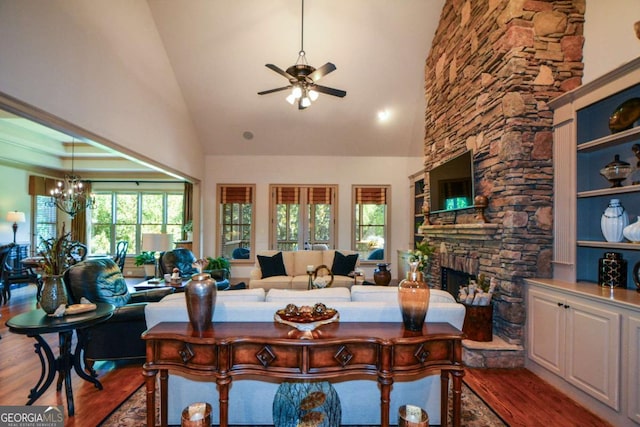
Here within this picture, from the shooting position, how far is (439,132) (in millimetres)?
5016

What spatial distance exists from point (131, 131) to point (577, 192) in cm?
534

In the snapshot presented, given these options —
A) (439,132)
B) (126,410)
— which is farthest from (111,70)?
(439,132)

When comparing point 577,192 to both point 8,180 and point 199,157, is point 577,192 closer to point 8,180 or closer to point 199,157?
point 199,157

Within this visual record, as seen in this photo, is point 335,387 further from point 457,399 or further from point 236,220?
point 236,220

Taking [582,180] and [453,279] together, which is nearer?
[582,180]

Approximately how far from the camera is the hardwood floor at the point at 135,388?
2.32 m

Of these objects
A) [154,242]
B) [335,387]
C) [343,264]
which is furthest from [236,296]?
[343,264]

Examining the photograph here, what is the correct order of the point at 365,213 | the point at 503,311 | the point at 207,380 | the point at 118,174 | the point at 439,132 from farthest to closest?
1. the point at 118,174
2. the point at 365,213
3. the point at 439,132
4. the point at 503,311
5. the point at 207,380

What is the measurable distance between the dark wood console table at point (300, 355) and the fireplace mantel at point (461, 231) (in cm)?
197

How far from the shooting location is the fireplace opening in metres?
4.22

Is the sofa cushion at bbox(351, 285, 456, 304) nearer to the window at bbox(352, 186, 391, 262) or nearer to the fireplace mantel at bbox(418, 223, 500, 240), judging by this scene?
the fireplace mantel at bbox(418, 223, 500, 240)

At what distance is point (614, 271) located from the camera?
2656mm

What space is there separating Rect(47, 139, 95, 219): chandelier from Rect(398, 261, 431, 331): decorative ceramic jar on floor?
7317 mm

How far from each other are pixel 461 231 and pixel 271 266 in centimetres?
315
